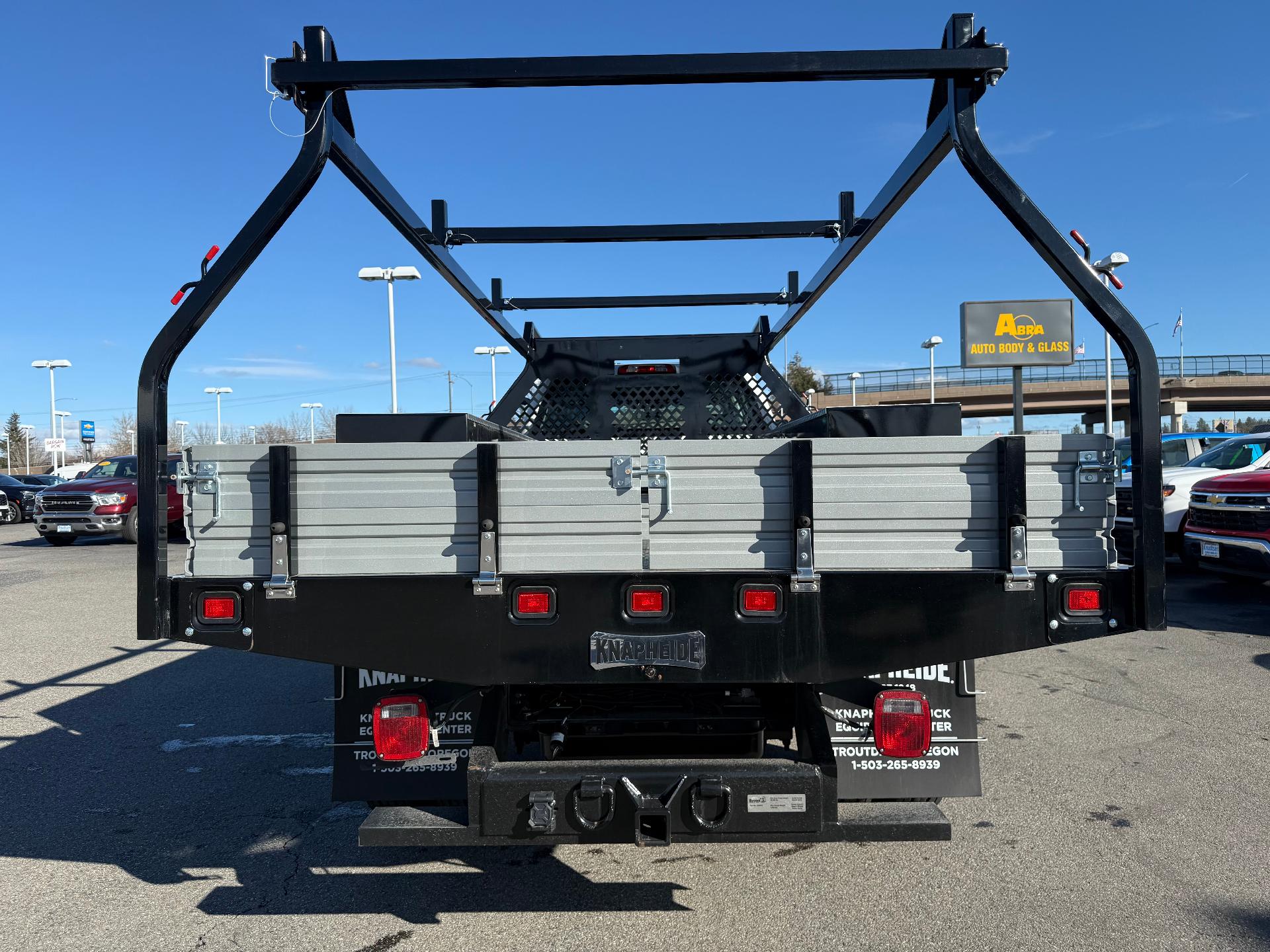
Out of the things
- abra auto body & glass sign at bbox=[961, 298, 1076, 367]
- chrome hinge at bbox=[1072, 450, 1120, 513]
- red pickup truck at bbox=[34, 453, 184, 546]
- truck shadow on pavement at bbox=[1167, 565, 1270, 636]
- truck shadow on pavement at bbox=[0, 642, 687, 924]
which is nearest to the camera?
chrome hinge at bbox=[1072, 450, 1120, 513]

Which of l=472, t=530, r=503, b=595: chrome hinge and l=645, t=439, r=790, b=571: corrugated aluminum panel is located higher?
l=645, t=439, r=790, b=571: corrugated aluminum panel

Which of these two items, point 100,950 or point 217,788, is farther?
point 217,788

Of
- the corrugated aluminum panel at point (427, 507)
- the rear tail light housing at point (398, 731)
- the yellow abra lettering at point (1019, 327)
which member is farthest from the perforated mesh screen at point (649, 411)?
the yellow abra lettering at point (1019, 327)

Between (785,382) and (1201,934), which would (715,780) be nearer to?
(1201,934)

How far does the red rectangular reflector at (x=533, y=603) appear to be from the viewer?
8.83 feet

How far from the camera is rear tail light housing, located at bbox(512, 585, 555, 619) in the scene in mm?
2689

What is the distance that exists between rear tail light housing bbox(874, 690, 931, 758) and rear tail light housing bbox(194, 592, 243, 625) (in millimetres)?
2107

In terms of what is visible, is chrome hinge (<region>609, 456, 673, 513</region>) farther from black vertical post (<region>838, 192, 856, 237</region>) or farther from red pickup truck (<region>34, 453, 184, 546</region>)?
red pickup truck (<region>34, 453, 184, 546</region>)

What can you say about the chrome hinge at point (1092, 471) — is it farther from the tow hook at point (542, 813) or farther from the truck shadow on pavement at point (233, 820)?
the truck shadow on pavement at point (233, 820)

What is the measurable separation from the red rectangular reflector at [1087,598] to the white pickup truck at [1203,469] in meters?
8.61

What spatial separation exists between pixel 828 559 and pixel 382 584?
136 centimetres

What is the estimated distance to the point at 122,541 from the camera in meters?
20.0

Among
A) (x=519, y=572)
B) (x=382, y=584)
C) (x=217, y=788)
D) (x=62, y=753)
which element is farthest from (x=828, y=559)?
(x=62, y=753)

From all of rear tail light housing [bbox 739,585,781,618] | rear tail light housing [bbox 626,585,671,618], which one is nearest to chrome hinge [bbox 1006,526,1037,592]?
rear tail light housing [bbox 739,585,781,618]
